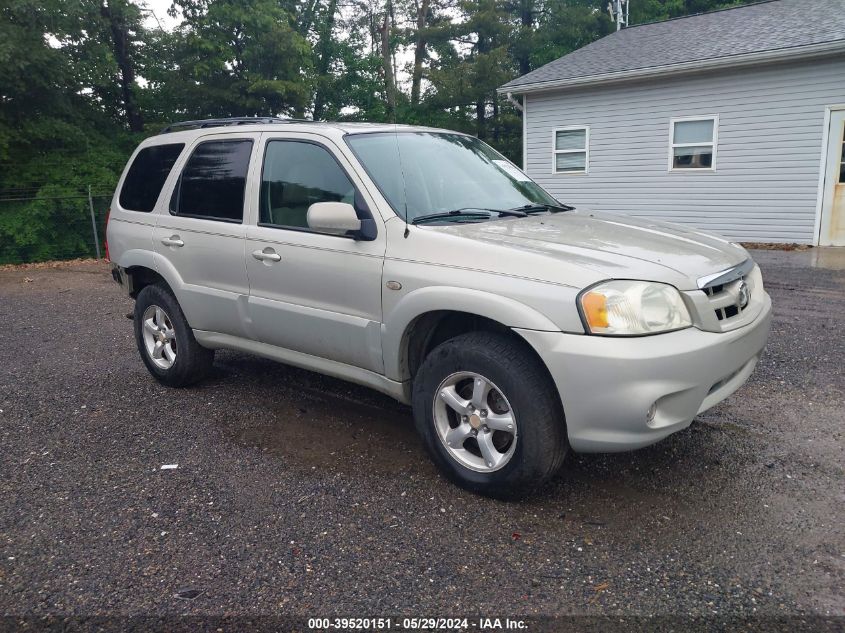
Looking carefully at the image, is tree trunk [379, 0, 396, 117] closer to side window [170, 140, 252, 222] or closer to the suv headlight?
side window [170, 140, 252, 222]

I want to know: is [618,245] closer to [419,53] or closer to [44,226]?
[44,226]

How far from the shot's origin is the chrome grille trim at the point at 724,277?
3.22 meters

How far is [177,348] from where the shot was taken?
5.16m

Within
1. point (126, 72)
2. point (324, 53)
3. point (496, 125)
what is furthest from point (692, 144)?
point (324, 53)

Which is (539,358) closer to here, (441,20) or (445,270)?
(445,270)

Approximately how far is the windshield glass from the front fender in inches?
21.0

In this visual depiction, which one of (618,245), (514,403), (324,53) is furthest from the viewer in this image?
(324,53)

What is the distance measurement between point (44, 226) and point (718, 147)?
15932 millimetres

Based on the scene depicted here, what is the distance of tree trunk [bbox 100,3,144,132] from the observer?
23.0 m

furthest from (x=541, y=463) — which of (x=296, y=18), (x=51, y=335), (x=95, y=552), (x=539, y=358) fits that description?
(x=296, y=18)

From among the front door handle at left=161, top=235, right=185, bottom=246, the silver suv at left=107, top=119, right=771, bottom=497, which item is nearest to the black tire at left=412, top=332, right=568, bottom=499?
the silver suv at left=107, top=119, right=771, bottom=497

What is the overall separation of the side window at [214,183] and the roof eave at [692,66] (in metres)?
11.7

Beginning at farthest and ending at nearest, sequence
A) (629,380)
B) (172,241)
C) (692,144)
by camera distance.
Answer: (692,144) < (172,241) < (629,380)

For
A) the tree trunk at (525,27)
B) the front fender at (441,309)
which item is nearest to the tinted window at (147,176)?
the front fender at (441,309)
